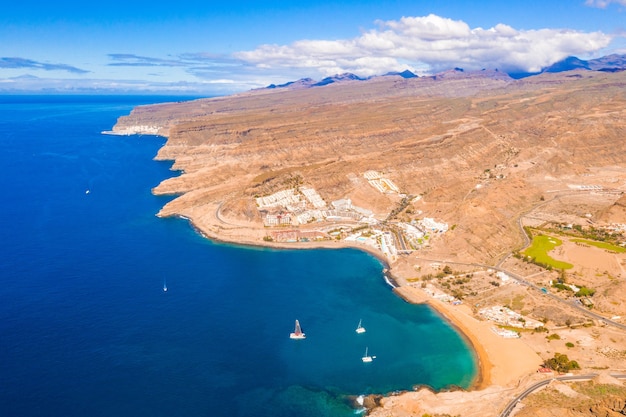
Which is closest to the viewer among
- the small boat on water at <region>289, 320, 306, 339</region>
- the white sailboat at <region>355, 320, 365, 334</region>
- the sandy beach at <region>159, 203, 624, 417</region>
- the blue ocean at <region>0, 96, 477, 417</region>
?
the sandy beach at <region>159, 203, 624, 417</region>

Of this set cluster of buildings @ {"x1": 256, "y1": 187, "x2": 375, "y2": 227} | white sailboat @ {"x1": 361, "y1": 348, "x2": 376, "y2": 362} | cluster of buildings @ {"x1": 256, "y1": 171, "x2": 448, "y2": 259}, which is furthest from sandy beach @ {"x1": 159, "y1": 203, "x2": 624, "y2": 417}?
cluster of buildings @ {"x1": 256, "y1": 187, "x2": 375, "y2": 227}

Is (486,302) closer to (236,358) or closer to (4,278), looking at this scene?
(236,358)

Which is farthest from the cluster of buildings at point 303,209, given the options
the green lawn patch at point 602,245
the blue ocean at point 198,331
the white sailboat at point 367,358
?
the white sailboat at point 367,358

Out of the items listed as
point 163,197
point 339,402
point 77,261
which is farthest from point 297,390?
point 163,197

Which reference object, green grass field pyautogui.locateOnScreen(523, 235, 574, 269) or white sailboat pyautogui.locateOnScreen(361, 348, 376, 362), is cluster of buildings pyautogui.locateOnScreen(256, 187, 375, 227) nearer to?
green grass field pyautogui.locateOnScreen(523, 235, 574, 269)

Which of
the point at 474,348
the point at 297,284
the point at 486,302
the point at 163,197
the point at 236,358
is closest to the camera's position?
the point at 236,358

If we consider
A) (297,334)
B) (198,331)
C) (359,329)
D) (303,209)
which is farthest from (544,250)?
(198,331)
